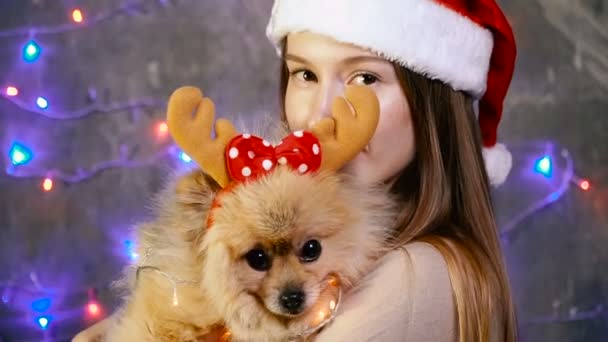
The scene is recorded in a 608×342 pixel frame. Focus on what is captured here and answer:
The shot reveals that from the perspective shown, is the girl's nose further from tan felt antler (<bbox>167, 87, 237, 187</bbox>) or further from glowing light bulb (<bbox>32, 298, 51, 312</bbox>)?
glowing light bulb (<bbox>32, 298, 51, 312</bbox>)

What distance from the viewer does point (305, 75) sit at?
1.33m

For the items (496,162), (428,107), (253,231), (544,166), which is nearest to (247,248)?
(253,231)

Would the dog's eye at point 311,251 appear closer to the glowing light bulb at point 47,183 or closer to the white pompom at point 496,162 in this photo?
the white pompom at point 496,162

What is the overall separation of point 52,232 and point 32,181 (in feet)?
0.69

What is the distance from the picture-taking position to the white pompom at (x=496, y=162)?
5.08 ft

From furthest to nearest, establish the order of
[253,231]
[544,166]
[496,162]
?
[544,166]
[496,162]
[253,231]

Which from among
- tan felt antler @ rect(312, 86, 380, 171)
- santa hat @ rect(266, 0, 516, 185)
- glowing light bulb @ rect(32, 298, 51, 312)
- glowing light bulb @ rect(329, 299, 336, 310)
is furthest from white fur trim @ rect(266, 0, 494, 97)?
glowing light bulb @ rect(32, 298, 51, 312)

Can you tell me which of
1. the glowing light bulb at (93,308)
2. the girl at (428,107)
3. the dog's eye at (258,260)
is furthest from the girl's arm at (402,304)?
the glowing light bulb at (93,308)

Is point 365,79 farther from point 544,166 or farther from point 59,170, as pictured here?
point 59,170

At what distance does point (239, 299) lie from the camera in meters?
1.01

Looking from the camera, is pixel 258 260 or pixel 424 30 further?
pixel 424 30

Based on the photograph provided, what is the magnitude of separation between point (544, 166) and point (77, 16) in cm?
184

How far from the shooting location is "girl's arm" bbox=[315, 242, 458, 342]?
1.04 metres

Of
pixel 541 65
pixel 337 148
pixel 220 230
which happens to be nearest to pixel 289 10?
pixel 337 148
